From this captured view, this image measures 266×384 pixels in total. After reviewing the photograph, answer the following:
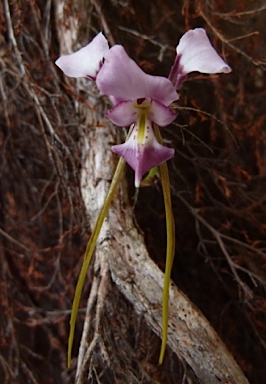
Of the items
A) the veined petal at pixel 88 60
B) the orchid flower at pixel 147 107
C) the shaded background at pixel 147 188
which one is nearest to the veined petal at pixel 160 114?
the orchid flower at pixel 147 107

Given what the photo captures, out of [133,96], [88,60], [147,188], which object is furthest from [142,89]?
[147,188]

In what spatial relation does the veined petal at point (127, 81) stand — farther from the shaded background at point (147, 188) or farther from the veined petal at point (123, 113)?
the shaded background at point (147, 188)

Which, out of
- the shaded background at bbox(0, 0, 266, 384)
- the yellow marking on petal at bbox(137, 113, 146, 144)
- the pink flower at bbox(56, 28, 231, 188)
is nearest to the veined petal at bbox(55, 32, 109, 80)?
the pink flower at bbox(56, 28, 231, 188)

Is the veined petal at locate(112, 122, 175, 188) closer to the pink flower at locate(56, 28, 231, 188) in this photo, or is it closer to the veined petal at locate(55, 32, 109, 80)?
the pink flower at locate(56, 28, 231, 188)

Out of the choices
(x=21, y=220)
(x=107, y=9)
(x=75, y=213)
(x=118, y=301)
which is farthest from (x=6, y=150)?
(x=118, y=301)

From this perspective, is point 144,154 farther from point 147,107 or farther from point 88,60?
point 88,60

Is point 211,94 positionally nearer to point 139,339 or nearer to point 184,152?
point 184,152

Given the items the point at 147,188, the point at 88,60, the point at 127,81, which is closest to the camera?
the point at 127,81
